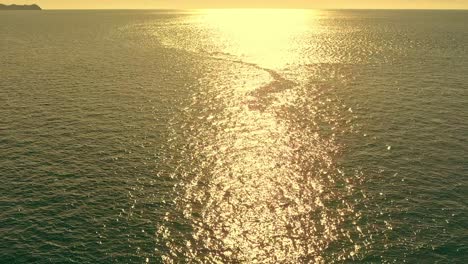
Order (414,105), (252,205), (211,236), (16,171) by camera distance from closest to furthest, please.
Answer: (211,236), (252,205), (16,171), (414,105)

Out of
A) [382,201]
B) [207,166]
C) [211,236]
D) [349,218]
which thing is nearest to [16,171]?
[207,166]

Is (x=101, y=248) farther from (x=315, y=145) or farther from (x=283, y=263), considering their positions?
(x=315, y=145)

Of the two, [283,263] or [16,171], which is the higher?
[16,171]

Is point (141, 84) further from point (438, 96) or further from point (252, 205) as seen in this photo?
point (438, 96)

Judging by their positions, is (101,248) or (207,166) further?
(207,166)

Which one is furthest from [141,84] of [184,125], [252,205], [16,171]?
[252,205]

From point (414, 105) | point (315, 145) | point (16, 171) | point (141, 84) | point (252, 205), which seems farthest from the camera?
point (141, 84)
